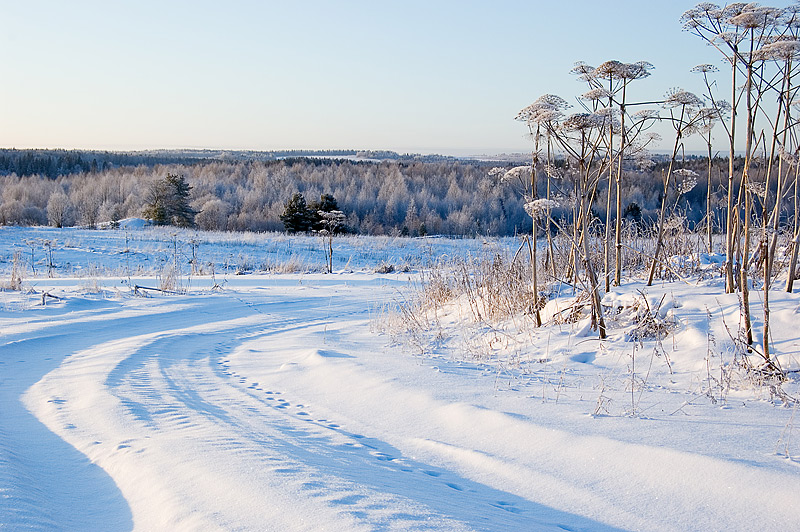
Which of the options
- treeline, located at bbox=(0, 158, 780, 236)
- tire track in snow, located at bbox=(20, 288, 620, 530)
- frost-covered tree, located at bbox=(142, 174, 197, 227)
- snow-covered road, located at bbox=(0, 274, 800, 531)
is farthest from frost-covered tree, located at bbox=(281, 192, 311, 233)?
tire track in snow, located at bbox=(20, 288, 620, 530)

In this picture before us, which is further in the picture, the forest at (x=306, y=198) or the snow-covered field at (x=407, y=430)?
the forest at (x=306, y=198)

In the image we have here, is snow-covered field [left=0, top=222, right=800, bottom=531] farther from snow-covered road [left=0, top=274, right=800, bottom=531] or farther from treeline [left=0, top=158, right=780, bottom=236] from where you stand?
treeline [left=0, top=158, right=780, bottom=236]

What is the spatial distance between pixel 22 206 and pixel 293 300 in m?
57.3

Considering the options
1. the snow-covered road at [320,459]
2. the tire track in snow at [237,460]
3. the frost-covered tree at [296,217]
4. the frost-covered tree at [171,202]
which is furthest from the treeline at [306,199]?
the tire track in snow at [237,460]

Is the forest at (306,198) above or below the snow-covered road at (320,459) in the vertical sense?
above

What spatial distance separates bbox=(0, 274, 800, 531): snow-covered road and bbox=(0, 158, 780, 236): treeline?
45466 mm

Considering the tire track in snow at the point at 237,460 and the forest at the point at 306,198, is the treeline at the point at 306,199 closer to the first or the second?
the forest at the point at 306,198

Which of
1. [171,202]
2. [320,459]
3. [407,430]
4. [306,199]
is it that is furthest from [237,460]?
[306,199]

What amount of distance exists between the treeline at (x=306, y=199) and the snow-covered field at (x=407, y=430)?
1762 inches

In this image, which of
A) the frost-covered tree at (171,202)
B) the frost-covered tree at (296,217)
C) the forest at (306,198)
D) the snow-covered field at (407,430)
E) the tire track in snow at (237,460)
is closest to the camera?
the tire track in snow at (237,460)

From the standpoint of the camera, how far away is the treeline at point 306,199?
55875 mm

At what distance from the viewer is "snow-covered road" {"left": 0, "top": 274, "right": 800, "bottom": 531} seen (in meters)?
2.16

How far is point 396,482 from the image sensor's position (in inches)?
99.1

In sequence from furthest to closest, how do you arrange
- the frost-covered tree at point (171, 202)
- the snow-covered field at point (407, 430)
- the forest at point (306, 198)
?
the forest at point (306, 198)
the frost-covered tree at point (171, 202)
the snow-covered field at point (407, 430)
